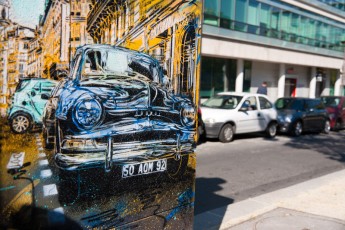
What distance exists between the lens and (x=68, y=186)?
2152 mm

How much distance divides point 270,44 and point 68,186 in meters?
23.2

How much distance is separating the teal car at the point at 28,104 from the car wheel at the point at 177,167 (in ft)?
3.47

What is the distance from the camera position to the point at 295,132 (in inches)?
593

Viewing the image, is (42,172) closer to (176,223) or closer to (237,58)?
(176,223)

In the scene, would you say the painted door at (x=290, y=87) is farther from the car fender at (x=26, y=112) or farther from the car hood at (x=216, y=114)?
the car fender at (x=26, y=112)

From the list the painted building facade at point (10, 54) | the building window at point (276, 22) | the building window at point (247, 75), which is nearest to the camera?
the painted building facade at point (10, 54)

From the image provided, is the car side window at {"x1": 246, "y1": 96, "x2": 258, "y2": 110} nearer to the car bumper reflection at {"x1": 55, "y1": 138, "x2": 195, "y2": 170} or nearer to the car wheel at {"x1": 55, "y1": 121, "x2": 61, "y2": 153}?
the car bumper reflection at {"x1": 55, "y1": 138, "x2": 195, "y2": 170}

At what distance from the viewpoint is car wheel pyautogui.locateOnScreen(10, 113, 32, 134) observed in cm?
190

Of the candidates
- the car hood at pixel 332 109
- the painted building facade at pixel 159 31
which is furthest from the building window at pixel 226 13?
the painted building facade at pixel 159 31

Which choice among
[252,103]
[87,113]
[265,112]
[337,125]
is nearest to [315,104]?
[337,125]

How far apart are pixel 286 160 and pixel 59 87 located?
28.7ft

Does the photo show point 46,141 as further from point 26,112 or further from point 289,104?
point 289,104

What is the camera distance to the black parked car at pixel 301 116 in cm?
1495

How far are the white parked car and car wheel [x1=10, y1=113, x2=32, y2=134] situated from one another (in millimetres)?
10299
